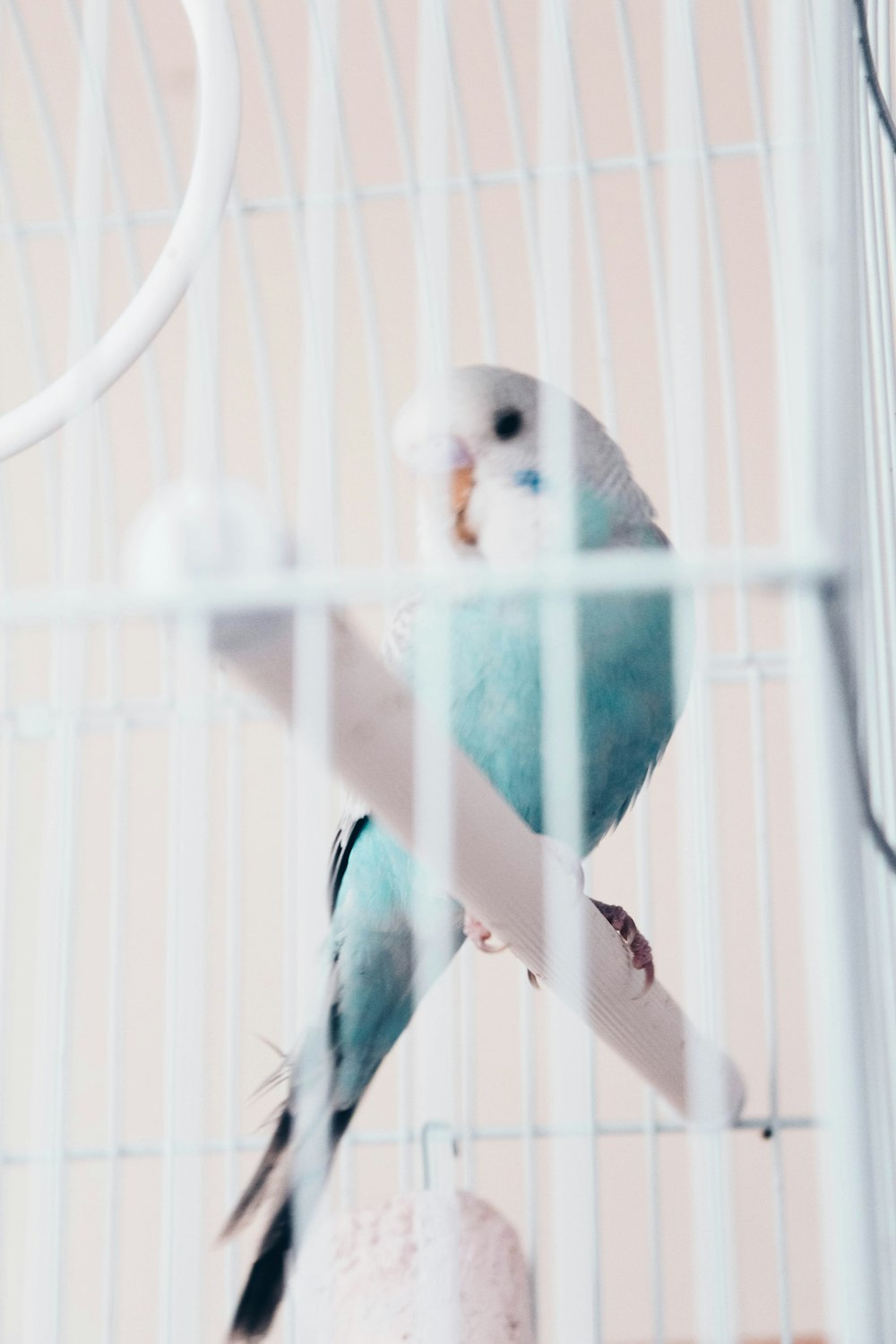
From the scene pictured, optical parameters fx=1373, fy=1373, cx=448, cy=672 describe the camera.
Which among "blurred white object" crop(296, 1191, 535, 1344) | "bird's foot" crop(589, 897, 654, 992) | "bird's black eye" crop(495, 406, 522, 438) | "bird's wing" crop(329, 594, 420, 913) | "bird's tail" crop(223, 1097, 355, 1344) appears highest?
"bird's black eye" crop(495, 406, 522, 438)

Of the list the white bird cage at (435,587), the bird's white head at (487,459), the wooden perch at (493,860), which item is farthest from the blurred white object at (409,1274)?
the bird's white head at (487,459)

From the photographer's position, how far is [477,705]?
0.76m

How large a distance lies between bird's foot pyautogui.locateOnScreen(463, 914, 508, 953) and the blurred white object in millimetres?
129

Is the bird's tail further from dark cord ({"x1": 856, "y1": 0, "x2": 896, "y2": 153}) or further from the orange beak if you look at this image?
dark cord ({"x1": 856, "y1": 0, "x2": 896, "y2": 153})

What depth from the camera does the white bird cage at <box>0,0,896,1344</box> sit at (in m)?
0.37

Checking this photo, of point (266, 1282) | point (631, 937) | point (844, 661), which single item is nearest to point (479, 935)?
point (631, 937)

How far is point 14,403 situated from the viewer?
1629 mm

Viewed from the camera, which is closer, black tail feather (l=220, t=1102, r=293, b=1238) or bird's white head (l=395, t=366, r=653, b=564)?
black tail feather (l=220, t=1102, r=293, b=1238)

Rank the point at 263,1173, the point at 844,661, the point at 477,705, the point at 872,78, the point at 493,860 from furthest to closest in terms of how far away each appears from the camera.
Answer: the point at 477,705, the point at 263,1173, the point at 872,78, the point at 493,860, the point at 844,661

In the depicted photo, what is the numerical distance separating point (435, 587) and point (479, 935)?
1.22 ft

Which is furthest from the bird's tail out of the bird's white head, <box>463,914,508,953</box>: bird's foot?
the bird's white head

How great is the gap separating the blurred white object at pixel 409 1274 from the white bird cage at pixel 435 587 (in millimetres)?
41

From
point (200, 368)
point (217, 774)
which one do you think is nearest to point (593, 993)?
point (200, 368)

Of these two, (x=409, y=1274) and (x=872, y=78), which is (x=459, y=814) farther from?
(x=409, y=1274)
